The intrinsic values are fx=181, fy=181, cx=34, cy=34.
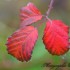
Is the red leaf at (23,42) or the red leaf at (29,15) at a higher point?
the red leaf at (29,15)

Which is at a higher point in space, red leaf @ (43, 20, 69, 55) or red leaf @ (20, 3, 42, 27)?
red leaf @ (20, 3, 42, 27)

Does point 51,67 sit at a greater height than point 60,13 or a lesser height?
lesser

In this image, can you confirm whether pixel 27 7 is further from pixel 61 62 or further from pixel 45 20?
pixel 61 62

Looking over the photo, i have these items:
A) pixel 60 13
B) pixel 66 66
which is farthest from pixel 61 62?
pixel 60 13
